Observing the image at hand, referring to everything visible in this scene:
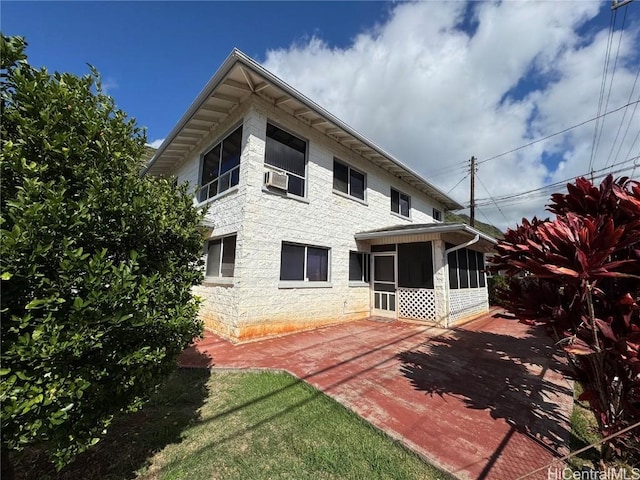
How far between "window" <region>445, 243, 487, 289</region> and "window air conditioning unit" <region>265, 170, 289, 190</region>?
6.35 m

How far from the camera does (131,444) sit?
2.79 meters

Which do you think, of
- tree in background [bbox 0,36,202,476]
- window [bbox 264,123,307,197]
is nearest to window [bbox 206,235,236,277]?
window [bbox 264,123,307,197]

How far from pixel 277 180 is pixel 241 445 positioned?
635cm

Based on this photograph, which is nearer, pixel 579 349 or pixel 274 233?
pixel 579 349

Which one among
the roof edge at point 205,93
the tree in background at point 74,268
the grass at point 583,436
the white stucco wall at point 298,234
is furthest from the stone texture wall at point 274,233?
the grass at point 583,436

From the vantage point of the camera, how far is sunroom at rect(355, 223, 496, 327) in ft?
30.2

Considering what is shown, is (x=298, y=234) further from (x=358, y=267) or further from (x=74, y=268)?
(x=74, y=268)

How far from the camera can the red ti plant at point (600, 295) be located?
2291mm

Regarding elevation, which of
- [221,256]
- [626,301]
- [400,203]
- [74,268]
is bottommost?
[626,301]

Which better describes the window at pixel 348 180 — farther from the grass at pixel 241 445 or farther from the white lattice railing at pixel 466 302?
the grass at pixel 241 445

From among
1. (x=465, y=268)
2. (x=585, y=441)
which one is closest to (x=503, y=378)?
(x=585, y=441)

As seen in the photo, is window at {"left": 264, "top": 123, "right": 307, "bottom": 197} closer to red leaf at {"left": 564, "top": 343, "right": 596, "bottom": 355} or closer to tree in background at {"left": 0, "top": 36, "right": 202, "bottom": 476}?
tree in background at {"left": 0, "top": 36, "right": 202, "bottom": 476}

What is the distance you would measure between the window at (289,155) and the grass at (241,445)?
20.3 feet

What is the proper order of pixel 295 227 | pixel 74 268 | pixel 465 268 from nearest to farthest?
1. pixel 74 268
2. pixel 295 227
3. pixel 465 268
